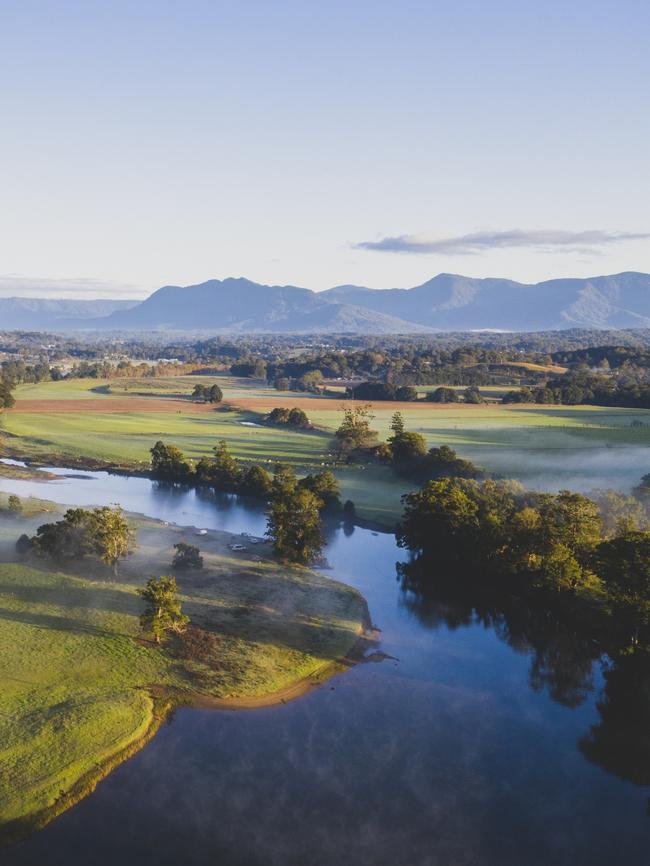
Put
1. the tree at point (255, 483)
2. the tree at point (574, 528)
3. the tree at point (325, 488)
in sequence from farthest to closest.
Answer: the tree at point (255, 483) < the tree at point (325, 488) < the tree at point (574, 528)

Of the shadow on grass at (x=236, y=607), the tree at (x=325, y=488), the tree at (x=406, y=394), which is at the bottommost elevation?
the shadow on grass at (x=236, y=607)

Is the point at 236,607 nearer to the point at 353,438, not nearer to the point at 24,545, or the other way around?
the point at 24,545

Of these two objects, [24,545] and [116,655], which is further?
[24,545]

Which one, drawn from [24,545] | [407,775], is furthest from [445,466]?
[407,775]

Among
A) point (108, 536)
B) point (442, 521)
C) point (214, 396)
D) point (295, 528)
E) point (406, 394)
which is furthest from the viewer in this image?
point (406, 394)

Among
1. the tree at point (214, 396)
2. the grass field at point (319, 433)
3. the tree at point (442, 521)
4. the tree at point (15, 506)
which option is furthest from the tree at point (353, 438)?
the tree at point (214, 396)

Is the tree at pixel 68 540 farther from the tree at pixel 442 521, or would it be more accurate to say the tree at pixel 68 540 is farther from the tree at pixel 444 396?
the tree at pixel 444 396
